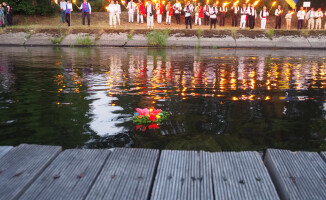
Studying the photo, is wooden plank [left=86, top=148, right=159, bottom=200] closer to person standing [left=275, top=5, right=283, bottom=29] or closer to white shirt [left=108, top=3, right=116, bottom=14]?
white shirt [left=108, top=3, right=116, bottom=14]

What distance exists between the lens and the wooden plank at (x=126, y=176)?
2.48m

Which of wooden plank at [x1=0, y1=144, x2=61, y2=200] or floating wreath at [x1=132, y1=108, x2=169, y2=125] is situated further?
floating wreath at [x1=132, y1=108, x2=169, y2=125]

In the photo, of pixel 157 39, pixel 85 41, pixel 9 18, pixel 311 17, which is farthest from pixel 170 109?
pixel 9 18

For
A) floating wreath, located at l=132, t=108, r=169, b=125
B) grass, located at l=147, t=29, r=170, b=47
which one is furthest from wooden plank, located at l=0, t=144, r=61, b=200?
grass, located at l=147, t=29, r=170, b=47

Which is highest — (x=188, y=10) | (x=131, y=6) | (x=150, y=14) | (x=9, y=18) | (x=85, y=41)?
(x=131, y=6)

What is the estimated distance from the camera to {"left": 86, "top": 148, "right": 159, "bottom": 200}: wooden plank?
248cm

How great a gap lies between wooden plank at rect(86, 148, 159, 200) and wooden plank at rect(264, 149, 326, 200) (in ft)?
3.23

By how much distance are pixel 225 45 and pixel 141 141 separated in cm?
2213

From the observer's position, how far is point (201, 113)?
632 cm

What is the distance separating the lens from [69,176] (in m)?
2.76

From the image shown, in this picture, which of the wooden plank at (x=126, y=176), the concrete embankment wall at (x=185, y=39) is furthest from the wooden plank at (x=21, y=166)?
the concrete embankment wall at (x=185, y=39)

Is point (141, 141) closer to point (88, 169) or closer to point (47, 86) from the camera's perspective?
point (88, 169)

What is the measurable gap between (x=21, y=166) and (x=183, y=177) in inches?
53.0

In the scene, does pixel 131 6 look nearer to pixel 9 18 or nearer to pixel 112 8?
pixel 112 8
